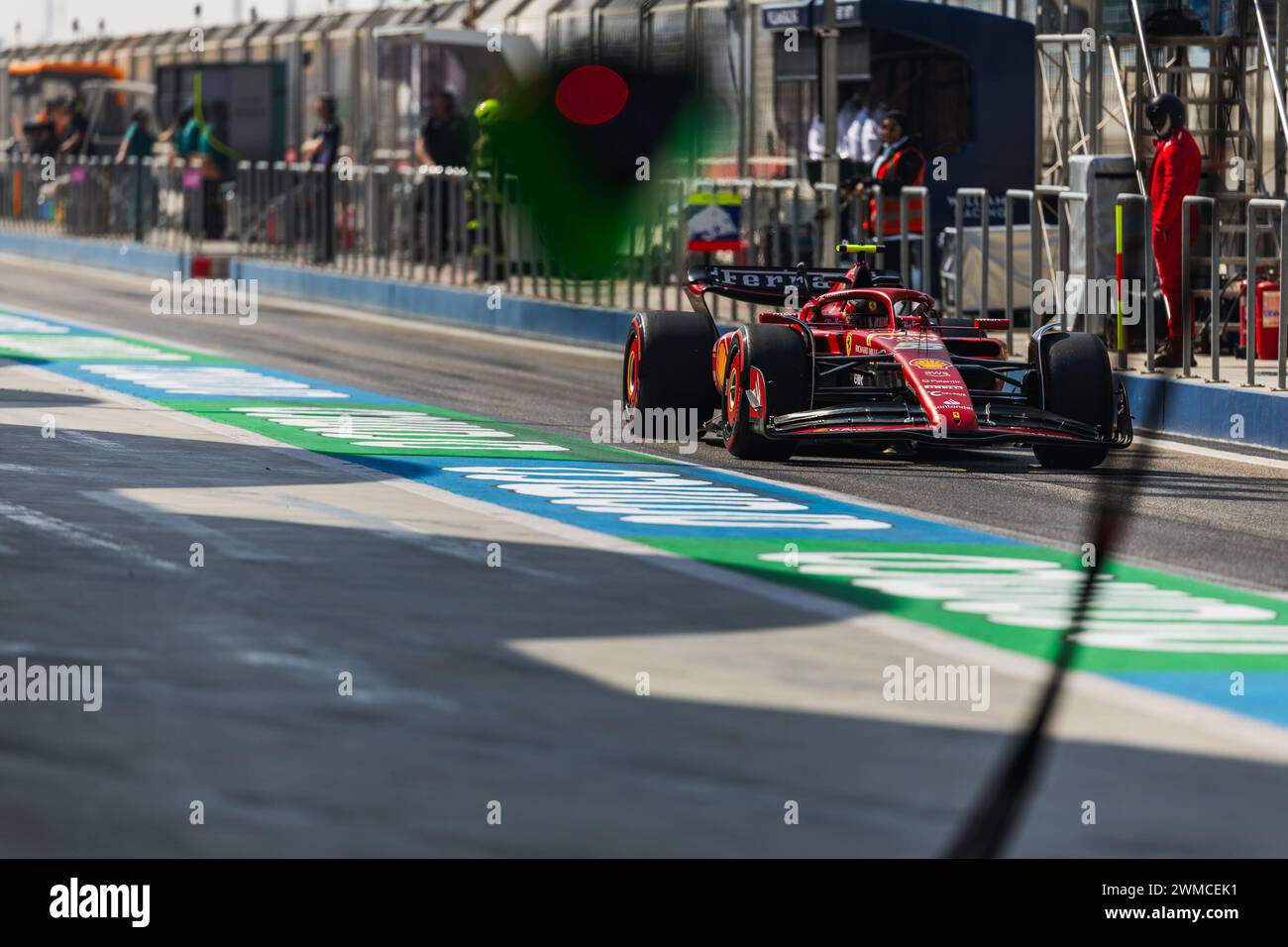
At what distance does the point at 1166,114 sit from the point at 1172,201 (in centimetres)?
70

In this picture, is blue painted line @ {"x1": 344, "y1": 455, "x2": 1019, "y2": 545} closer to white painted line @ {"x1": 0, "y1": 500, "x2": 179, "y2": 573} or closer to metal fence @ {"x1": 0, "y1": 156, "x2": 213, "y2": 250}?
white painted line @ {"x1": 0, "y1": 500, "x2": 179, "y2": 573}

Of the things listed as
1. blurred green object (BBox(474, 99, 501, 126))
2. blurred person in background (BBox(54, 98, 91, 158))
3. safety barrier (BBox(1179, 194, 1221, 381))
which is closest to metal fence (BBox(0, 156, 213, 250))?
blurred person in background (BBox(54, 98, 91, 158))

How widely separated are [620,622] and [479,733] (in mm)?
1597

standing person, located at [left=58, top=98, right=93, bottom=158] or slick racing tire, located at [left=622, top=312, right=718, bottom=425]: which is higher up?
standing person, located at [left=58, top=98, right=93, bottom=158]

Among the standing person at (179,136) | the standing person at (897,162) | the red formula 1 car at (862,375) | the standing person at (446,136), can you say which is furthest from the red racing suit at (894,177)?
the standing person at (179,136)

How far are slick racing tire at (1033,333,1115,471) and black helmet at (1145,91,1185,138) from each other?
15.3 feet

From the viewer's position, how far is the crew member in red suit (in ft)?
51.7

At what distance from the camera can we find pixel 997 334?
18.0 metres

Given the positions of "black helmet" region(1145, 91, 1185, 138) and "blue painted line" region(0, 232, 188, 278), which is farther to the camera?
"blue painted line" region(0, 232, 188, 278)

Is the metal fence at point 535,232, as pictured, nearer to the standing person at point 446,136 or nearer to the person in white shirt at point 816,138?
the standing person at point 446,136

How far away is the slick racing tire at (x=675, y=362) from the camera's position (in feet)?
42.6
